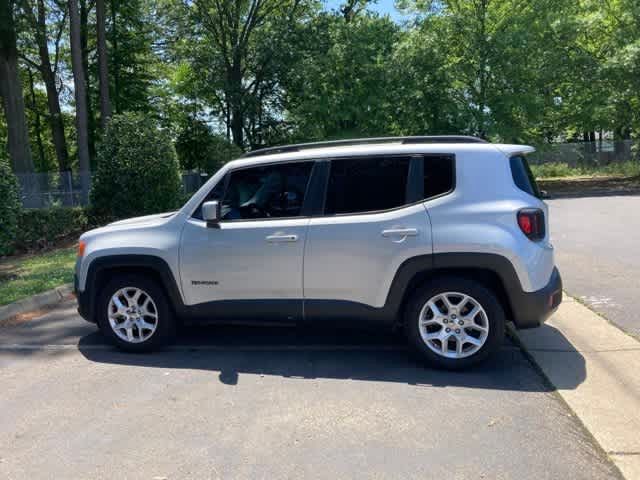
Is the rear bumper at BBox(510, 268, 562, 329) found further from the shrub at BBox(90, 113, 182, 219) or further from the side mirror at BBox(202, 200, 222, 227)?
the shrub at BBox(90, 113, 182, 219)

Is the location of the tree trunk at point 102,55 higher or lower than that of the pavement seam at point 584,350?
higher

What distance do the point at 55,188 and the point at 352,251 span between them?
1431 cm

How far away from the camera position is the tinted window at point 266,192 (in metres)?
4.94

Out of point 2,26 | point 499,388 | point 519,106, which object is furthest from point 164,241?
point 519,106

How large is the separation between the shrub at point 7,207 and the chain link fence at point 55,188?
7119mm

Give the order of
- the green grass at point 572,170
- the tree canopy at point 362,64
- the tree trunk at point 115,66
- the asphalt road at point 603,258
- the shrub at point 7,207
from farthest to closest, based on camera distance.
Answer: the green grass at point 572,170 → the tree trunk at point 115,66 → the tree canopy at point 362,64 → the shrub at point 7,207 → the asphalt road at point 603,258

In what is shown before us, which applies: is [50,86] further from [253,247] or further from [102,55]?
[253,247]

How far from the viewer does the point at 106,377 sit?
471 centimetres

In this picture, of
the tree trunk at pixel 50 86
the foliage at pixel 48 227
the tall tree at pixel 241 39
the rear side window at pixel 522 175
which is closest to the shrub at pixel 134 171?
the foliage at pixel 48 227

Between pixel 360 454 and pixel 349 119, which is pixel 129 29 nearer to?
pixel 349 119

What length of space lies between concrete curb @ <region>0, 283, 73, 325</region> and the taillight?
584 centimetres

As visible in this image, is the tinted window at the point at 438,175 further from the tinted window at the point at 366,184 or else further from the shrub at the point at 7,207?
the shrub at the point at 7,207

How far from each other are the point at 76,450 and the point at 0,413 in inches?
38.5

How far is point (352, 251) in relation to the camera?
183 inches
